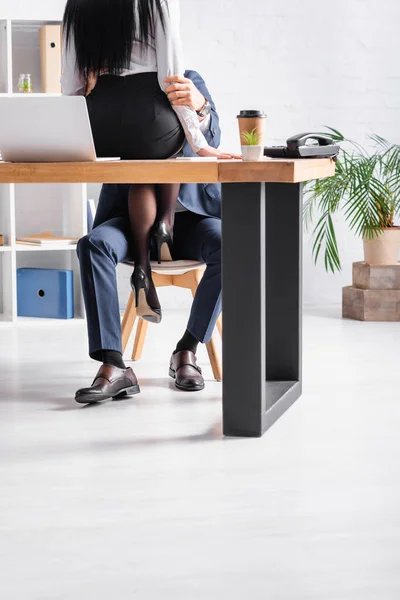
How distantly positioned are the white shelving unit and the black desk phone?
1971mm

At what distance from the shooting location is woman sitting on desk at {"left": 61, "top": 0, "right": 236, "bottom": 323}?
2.71 metres

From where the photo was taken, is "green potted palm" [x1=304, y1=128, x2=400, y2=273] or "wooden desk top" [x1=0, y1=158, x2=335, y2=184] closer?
"wooden desk top" [x1=0, y1=158, x2=335, y2=184]

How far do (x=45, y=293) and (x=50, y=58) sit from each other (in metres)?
1.04

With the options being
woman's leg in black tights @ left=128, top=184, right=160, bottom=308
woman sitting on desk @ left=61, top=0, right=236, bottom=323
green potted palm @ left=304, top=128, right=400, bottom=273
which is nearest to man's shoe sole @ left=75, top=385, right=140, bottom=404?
woman's leg in black tights @ left=128, top=184, right=160, bottom=308

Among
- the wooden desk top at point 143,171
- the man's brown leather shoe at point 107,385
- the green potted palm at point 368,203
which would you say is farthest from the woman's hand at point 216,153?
the green potted palm at point 368,203

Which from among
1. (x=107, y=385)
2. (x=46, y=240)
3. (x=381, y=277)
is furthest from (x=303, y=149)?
(x=46, y=240)

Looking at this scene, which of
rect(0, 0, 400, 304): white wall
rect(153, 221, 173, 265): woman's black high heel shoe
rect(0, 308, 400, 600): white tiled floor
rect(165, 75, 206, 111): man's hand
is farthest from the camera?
rect(0, 0, 400, 304): white wall

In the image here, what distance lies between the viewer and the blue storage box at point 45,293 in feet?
14.8

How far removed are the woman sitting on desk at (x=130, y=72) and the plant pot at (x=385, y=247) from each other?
1866 millimetres

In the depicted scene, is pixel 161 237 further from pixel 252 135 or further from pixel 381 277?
pixel 381 277

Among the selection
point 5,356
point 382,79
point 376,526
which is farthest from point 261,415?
point 382,79

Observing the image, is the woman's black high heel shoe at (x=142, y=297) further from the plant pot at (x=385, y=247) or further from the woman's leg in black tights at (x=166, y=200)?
the plant pot at (x=385, y=247)

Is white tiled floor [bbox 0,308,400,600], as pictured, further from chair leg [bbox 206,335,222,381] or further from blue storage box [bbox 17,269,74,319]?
blue storage box [bbox 17,269,74,319]

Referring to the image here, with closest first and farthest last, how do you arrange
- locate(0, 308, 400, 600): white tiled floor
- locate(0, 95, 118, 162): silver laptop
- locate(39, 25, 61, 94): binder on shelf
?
locate(0, 308, 400, 600): white tiled floor < locate(0, 95, 118, 162): silver laptop < locate(39, 25, 61, 94): binder on shelf
